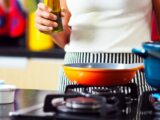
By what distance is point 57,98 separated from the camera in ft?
2.86

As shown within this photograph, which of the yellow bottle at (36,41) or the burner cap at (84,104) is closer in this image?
the burner cap at (84,104)

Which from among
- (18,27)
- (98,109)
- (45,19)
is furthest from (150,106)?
(18,27)

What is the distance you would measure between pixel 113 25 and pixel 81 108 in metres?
0.57

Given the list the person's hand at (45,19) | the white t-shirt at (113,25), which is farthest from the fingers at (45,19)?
the white t-shirt at (113,25)

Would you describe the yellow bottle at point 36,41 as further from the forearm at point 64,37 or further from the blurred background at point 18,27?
the forearm at point 64,37

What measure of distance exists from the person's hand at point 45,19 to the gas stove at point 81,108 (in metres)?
0.35

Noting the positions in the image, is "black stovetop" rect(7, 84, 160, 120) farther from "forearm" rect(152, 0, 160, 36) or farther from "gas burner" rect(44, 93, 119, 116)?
"forearm" rect(152, 0, 160, 36)

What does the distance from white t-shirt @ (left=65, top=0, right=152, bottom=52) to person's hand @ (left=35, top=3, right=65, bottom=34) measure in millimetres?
151

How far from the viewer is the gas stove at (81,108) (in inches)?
30.9

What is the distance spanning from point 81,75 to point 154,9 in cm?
57

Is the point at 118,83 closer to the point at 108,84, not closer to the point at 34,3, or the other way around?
the point at 108,84

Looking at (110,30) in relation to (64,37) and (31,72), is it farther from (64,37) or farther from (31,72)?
(31,72)

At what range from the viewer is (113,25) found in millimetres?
1329

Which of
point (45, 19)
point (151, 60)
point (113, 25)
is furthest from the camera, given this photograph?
point (113, 25)
